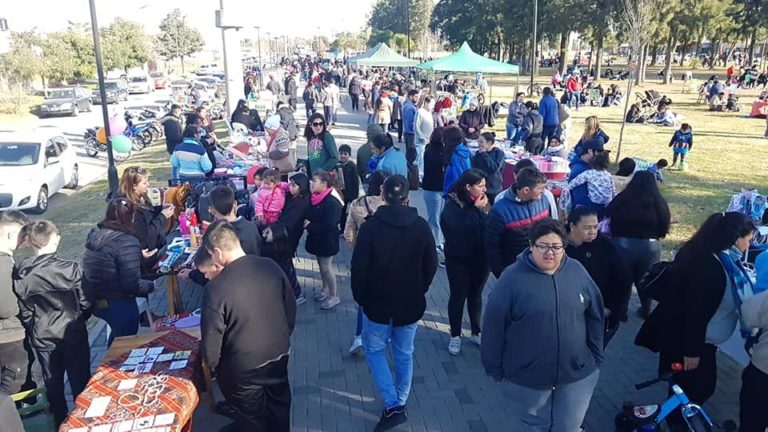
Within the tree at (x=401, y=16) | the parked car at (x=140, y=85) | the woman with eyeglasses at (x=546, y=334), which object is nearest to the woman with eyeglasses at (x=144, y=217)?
the woman with eyeglasses at (x=546, y=334)

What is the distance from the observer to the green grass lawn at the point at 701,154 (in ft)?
32.4

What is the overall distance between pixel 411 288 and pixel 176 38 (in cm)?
8136

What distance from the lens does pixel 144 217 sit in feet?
16.9

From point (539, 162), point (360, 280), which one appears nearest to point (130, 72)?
point (539, 162)

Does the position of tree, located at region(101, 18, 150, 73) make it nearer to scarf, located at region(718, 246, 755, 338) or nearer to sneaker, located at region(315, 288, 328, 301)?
sneaker, located at region(315, 288, 328, 301)

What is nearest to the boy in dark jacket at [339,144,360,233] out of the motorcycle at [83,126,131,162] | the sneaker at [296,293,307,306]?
the sneaker at [296,293,307,306]

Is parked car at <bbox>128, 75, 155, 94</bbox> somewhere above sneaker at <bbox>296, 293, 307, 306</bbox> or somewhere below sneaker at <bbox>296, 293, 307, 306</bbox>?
above

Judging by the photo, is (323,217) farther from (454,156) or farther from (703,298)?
(703,298)

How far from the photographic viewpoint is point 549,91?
1262 centimetres

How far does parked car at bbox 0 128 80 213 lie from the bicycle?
38.0 feet

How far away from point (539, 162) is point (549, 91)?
13.1 ft

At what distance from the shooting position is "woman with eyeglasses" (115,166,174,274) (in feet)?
16.6

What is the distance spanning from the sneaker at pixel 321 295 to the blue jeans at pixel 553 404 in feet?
10.7

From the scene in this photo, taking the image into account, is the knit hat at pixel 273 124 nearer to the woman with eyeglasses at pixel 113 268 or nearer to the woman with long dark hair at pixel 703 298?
the woman with eyeglasses at pixel 113 268
